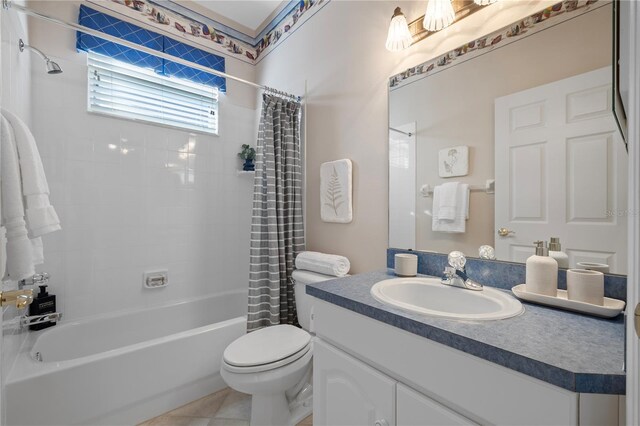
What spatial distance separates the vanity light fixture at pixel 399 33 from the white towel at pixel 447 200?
2.32ft

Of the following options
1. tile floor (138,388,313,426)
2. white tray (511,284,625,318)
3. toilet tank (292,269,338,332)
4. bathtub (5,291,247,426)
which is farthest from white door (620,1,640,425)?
bathtub (5,291,247,426)

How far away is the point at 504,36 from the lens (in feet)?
3.38

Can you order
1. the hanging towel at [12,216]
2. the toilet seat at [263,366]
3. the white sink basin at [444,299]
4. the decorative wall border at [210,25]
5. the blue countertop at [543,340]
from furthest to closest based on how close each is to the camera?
1. the decorative wall border at [210,25]
2. the toilet seat at [263,366]
3. the hanging towel at [12,216]
4. the white sink basin at [444,299]
5. the blue countertop at [543,340]

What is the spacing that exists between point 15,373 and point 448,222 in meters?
1.95

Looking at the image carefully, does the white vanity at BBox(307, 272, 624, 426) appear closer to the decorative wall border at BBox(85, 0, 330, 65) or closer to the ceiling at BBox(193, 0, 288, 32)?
the decorative wall border at BBox(85, 0, 330, 65)

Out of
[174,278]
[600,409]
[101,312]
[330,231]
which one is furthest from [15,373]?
[600,409]

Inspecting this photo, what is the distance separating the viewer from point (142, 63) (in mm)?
2020

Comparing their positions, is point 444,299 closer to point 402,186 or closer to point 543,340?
point 543,340

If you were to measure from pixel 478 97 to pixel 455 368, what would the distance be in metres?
1.00

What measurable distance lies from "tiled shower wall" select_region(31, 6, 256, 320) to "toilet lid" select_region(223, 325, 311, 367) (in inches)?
41.9

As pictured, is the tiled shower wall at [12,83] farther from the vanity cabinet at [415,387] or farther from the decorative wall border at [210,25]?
Answer: the vanity cabinet at [415,387]

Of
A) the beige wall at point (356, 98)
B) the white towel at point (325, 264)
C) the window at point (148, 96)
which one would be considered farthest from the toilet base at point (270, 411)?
the window at point (148, 96)

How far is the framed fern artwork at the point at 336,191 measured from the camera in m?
1.66

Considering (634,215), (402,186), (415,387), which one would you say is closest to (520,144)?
(402,186)
